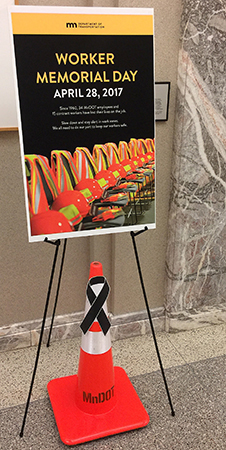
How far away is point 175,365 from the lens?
208 centimetres

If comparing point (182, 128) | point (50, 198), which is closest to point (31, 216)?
point (50, 198)

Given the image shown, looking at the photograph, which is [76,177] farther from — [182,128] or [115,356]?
[115,356]

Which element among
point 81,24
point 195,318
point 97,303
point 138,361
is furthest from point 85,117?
point 195,318

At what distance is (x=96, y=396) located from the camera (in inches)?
67.3

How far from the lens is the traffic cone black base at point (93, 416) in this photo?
5.38ft

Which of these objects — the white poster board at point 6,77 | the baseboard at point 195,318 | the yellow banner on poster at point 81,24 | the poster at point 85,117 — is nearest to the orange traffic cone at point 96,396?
the poster at point 85,117

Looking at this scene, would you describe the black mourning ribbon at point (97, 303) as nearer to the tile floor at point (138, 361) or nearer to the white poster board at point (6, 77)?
the tile floor at point (138, 361)

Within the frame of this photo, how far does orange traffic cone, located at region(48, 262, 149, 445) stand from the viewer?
1663mm

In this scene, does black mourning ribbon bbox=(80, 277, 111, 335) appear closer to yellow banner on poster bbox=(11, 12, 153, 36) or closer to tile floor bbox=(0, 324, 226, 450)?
tile floor bbox=(0, 324, 226, 450)

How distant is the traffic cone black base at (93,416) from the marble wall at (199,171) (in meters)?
0.65

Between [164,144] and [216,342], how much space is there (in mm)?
1083

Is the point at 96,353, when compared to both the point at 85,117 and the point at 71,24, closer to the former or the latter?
the point at 85,117

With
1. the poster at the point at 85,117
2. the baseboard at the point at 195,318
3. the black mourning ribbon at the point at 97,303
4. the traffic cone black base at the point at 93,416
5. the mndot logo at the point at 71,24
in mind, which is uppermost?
the mndot logo at the point at 71,24

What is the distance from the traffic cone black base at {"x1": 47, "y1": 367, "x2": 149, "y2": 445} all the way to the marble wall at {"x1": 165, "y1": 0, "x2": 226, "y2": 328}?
0.65 metres
